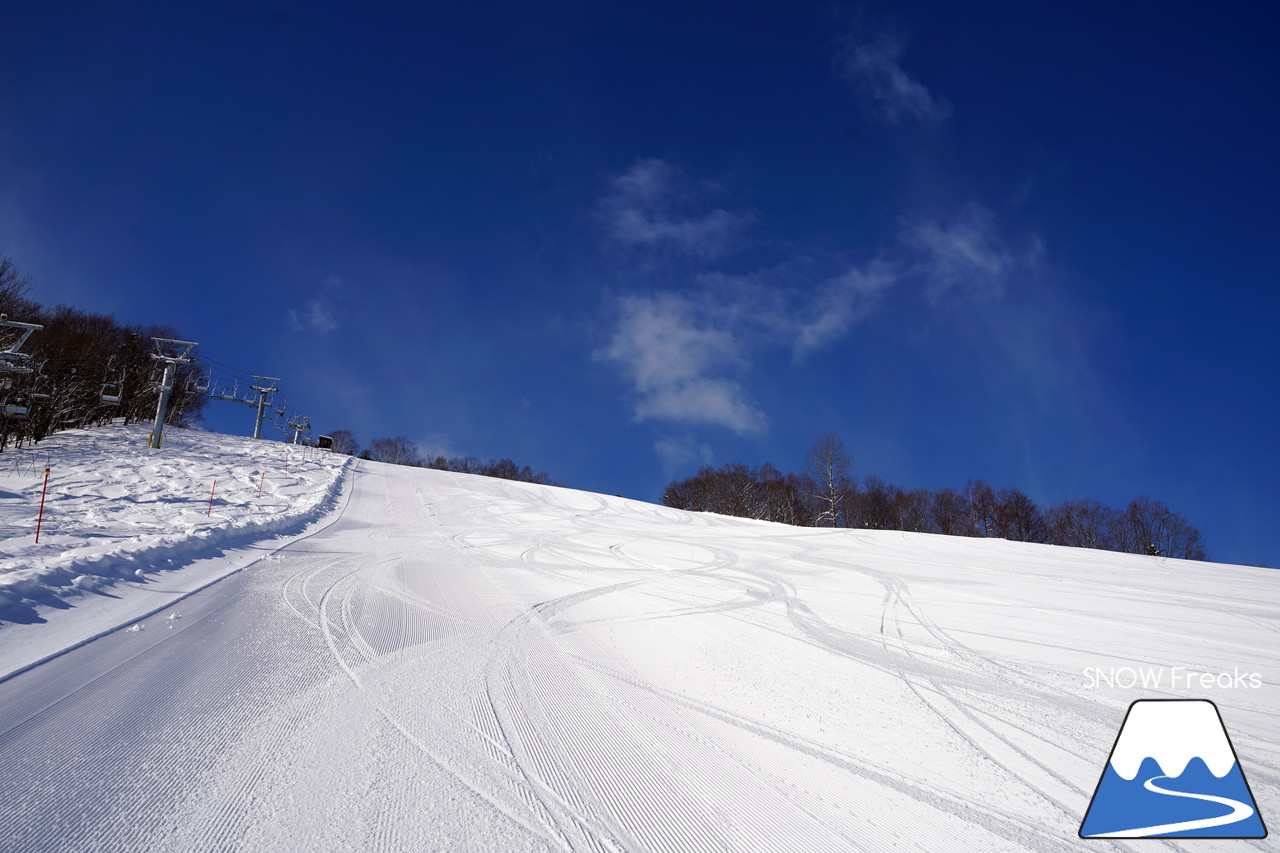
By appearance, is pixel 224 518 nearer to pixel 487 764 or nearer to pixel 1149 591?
pixel 487 764

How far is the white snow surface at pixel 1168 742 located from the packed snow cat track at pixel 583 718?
0.39 metres

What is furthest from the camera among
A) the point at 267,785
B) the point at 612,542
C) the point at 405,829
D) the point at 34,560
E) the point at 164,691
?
the point at 612,542

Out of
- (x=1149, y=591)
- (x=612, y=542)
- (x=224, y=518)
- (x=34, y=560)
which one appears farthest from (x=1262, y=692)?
(x=224, y=518)

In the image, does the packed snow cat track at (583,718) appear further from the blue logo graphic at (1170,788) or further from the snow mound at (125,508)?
the snow mound at (125,508)

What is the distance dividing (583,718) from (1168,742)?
3.83 metres

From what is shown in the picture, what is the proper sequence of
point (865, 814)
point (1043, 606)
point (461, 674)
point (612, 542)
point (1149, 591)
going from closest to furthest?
1. point (865, 814)
2. point (461, 674)
3. point (1043, 606)
4. point (1149, 591)
5. point (612, 542)

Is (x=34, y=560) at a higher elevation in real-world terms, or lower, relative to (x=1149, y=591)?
lower

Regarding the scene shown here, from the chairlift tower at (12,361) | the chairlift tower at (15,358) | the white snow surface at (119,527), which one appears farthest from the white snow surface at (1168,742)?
the chairlift tower at (15,358)

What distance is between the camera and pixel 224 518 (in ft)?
40.3

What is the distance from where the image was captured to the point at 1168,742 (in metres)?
2.97

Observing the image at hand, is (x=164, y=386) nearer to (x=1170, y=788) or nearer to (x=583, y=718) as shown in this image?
(x=583, y=718)

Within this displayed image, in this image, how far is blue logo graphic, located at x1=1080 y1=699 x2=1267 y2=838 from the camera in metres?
2.85

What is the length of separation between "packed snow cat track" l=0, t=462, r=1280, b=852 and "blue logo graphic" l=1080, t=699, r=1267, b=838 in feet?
0.41

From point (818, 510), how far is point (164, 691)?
62.2m
